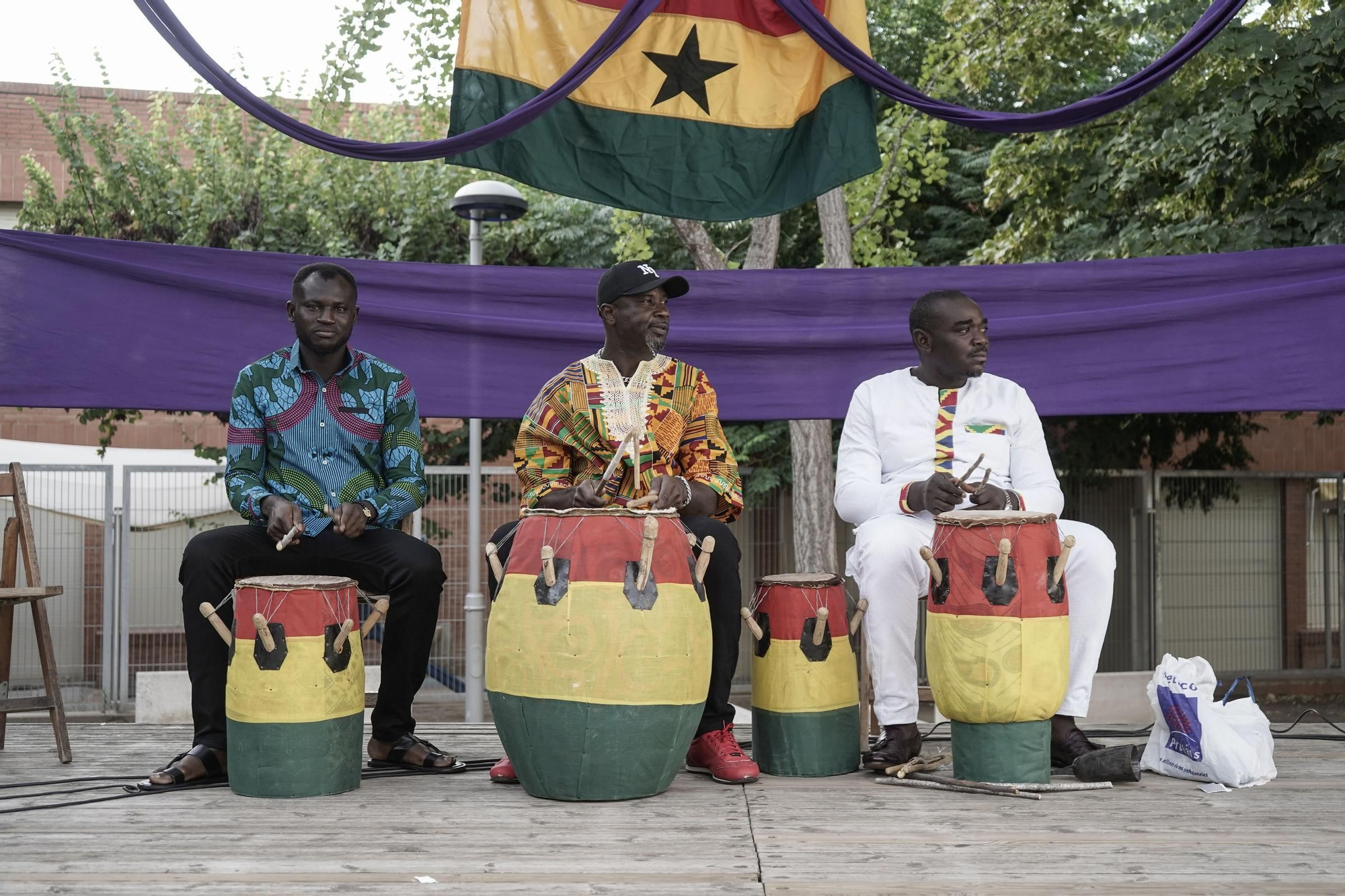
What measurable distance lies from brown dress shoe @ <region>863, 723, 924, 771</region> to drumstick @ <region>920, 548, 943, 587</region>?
0.51 metres

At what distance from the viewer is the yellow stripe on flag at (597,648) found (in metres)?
3.05

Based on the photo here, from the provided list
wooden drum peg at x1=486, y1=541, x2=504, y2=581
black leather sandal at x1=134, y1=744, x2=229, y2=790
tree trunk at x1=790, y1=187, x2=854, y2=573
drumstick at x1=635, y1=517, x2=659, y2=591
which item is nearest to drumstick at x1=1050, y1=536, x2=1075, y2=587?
drumstick at x1=635, y1=517, x2=659, y2=591

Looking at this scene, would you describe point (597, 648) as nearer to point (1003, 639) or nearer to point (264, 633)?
point (264, 633)

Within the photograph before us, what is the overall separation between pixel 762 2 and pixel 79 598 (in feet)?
19.8

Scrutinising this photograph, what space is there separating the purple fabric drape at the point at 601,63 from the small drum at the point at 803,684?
1632 millimetres

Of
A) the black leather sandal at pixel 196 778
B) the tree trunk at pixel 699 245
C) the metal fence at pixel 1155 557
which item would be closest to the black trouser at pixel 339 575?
the black leather sandal at pixel 196 778

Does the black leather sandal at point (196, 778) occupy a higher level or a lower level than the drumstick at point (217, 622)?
lower

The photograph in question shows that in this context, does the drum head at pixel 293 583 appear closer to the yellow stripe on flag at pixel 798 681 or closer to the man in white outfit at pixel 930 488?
the yellow stripe on flag at pixel 798 681

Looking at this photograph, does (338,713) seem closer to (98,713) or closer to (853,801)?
(853,801)

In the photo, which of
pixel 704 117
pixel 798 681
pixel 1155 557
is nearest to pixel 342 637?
pixel 798 681

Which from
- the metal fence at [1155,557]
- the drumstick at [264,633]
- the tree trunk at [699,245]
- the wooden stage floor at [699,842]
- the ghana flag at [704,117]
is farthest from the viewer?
the metal fence at [1155,557]

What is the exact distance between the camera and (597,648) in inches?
120

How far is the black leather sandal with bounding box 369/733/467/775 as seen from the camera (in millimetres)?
3637

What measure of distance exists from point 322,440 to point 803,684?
1579mm
